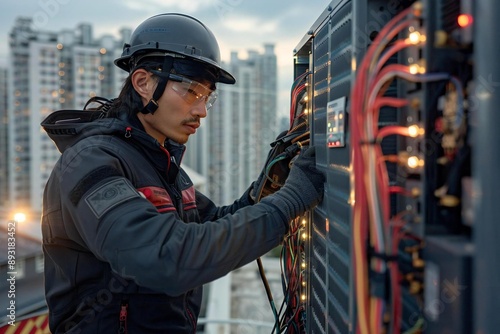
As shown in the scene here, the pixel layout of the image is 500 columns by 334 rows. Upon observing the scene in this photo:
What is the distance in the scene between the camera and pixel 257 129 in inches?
578

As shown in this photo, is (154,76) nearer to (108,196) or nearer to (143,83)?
(143,83)

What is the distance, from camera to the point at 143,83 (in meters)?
1.84

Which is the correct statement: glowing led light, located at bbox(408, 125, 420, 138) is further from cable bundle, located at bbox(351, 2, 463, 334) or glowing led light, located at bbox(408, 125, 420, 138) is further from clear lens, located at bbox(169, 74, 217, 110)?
clear lens, located at bbox(169, 74, 217, 110)

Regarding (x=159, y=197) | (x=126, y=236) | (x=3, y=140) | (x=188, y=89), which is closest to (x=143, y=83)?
(x=188, y=89)

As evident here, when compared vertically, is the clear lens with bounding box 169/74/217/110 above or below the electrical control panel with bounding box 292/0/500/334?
above

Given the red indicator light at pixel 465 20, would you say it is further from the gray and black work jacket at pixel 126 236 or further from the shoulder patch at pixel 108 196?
the shoulder patch at pixel 108 196

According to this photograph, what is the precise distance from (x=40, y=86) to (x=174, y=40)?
14.9m

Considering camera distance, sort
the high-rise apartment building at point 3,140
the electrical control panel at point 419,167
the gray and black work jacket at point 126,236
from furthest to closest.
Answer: the high-rise apartment building at point 3,140, the gray and black work jacket at point 126,236, the electrical control panel at point 419,167

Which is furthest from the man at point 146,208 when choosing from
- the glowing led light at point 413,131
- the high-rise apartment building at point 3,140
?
the high-rise apartment building at point 3,140

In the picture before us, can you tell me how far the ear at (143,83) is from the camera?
181cm

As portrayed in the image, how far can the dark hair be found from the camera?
182cm

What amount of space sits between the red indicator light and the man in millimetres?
813

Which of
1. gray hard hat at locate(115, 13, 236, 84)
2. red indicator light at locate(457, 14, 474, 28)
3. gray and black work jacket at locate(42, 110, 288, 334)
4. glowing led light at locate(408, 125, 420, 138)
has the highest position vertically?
gray hard hat at locate(115, 13, 236, 84)

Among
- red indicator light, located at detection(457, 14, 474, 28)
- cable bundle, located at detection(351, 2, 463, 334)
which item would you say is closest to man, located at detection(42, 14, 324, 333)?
cable bundle, located at detection(351, 2, 463, 334)
